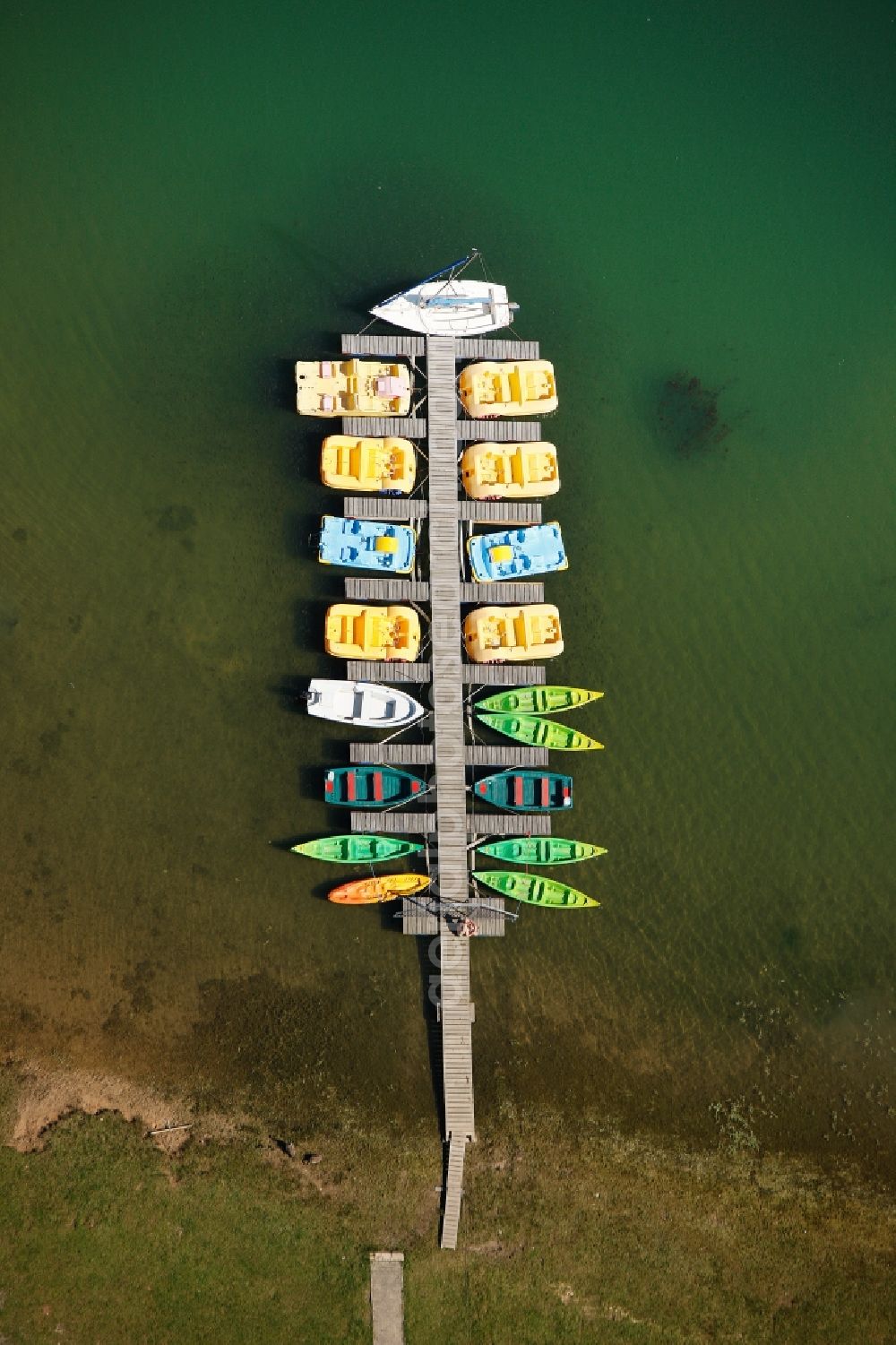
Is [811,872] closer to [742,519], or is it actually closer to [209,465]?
[742,519]

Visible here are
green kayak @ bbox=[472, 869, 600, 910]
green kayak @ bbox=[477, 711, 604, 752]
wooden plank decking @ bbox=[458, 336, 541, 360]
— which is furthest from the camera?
wooden plank decking @ bbox=[458, 336, 541, 360]

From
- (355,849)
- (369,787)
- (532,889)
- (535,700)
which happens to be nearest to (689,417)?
(535,700)

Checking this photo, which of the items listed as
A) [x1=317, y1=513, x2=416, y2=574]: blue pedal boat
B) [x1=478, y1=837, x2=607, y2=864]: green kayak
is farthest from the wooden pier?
[x1=317, y1=513, x2=416, y2=574]: blue pedal boat

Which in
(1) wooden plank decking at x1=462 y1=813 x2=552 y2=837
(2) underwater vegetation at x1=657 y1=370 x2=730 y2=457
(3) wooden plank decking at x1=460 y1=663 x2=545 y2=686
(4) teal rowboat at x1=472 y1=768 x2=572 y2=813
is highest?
(2) underwater vegetation at x1=657 y1=370 x2=730 y2=457

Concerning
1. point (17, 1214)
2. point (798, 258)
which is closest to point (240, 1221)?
point (17, 1214)

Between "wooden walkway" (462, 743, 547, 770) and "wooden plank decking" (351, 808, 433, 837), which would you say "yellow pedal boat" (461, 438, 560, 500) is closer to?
"wooden walkway" (462, 743, 547, 770)

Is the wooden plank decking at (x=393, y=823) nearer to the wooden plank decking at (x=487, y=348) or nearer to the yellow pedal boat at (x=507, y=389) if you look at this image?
the yellow pedal boat at (x=507, y=389)
